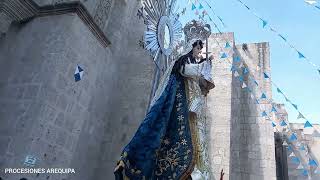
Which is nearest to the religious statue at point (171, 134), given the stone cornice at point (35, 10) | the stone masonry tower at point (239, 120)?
the stone cornice at point (35, 10)

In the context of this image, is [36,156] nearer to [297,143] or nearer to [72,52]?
[72,52]

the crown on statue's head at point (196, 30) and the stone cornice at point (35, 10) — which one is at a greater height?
the crown on statue's head at point (196, 30)

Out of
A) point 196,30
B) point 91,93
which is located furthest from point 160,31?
point 91,93

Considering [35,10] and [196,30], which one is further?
[196,30]

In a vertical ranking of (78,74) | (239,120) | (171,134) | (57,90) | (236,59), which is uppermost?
(236,59)

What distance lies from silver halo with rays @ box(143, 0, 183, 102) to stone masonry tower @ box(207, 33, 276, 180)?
76.7 inches

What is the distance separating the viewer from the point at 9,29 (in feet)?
15.4

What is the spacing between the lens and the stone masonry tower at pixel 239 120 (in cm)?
693

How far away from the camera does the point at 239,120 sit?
7.78 meters

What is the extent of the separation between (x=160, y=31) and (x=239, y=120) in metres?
3.33

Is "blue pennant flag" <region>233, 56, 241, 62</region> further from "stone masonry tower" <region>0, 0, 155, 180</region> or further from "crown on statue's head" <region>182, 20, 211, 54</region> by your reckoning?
"stone masonry tower" <region>0, 0, 155, 180</region>

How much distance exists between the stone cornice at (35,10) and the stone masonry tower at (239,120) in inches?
156

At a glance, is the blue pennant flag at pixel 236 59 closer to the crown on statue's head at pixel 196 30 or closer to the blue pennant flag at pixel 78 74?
the crown on statue's head at pixel 196 30

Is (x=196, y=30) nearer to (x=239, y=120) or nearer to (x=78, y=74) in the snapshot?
(x=239, y=120)
